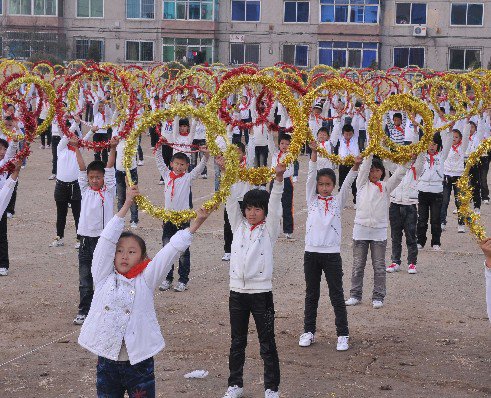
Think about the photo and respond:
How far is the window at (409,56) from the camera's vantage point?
1921 inches

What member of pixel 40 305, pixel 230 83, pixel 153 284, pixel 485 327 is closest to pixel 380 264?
pixel 485 327

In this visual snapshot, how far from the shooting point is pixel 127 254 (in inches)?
224

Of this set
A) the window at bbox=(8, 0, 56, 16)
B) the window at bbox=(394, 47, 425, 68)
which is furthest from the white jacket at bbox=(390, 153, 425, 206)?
the window at bbox=(8, 0, 56, 16)

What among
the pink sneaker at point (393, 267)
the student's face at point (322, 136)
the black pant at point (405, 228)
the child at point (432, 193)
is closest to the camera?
the black pant at point (405, 228)

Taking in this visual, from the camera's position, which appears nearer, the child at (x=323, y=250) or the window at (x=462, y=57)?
the child at (x=323, y=250)

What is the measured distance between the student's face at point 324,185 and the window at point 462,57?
41.2 metres

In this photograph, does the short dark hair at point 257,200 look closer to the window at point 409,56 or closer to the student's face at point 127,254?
the student's face at point 127,254

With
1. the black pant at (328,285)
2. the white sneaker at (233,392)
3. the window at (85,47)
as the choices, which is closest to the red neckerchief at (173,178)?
the black pant at (328,285)

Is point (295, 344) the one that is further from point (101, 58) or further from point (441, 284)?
point (101, 58)

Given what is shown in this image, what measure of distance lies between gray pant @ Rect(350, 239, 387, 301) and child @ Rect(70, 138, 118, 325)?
2.85 m

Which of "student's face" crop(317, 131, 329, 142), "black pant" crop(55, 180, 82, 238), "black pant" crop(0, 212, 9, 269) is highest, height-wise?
"student's face" crop(317, 131, 329, 142)

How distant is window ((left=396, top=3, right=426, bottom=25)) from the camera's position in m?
48.7

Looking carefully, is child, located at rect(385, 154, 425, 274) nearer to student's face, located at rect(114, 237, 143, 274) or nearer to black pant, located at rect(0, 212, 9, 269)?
black pant, located at rect(0, 212, 9, 269)

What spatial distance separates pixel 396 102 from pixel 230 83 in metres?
2.31
